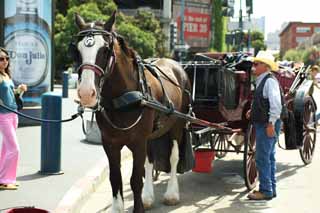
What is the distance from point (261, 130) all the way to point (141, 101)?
8.38 feet

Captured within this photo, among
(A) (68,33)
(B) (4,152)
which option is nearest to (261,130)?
(B) (4,152)

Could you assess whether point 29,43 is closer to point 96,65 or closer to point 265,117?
point 265,117

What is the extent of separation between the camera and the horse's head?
4.79m

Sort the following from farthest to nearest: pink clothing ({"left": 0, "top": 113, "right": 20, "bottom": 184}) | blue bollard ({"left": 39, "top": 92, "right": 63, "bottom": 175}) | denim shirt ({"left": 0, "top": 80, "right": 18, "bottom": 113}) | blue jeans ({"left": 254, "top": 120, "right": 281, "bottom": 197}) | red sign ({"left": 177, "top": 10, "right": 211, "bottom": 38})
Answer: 1. red sign ({"left": 177, "top": 10, "right": 211, "bottom": 38})
2. blue bollard ({"left": 39, "top": 92, "right": 63, "bottom": 175})
3. blue jeans ({"left": 254, "top": 120, "right": 281, "bottom": 197})
4. pink clothing ({"left": 0, "top": 113, "right": 20, "bottom": 184})
5. denim shirt ({"left": 0, "top": 80, "right": 18, "bottom": 113})

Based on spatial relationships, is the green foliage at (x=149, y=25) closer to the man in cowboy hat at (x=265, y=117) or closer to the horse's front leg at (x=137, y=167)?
the man in cowboy hat at (x=265, y=117)

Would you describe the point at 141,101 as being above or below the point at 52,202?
above

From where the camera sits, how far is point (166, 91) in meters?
6.86

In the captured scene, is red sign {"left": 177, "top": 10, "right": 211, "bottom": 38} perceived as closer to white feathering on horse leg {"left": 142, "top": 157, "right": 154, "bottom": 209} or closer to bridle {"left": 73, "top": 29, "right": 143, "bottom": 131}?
white feathering on horse leg {"left": 142, "top": 157, "right": 154, "bottom": 209}

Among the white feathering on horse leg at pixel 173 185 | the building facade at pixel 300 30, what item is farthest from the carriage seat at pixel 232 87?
the building facade at pixel 300 30

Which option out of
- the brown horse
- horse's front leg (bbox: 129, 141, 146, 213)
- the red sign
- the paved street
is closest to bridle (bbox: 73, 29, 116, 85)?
the brown horse

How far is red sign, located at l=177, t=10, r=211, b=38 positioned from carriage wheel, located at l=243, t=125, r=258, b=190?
57921 mm

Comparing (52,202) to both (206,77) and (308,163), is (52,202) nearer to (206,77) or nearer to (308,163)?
(206,77)

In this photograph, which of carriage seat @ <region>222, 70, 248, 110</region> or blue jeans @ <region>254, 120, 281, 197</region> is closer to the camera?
blue jeans @ <region>254, 120, 281, 197</region>

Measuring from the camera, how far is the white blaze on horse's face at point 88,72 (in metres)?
4.76
